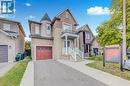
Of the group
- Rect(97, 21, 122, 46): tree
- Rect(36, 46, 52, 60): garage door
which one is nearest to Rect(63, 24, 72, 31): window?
Rect(36, 46, 52, 60): garage door

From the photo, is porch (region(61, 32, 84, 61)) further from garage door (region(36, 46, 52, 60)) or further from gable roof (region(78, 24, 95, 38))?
gable roof (region(78, 24, 95, 38))

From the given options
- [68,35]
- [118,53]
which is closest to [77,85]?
[118,53]

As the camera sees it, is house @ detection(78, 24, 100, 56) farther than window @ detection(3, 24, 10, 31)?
Yes

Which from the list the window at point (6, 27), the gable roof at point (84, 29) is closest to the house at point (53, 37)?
the window at point (6, 27)

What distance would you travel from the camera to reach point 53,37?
34156mm

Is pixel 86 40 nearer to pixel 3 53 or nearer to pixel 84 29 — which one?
pixel 84 29

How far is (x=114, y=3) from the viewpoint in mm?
29953

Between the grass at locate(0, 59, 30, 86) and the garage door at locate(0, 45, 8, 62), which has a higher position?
the garage door at locate(0, 45, 8, 62)

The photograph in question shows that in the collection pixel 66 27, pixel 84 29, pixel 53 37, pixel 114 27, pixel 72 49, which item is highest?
pixel 84 29

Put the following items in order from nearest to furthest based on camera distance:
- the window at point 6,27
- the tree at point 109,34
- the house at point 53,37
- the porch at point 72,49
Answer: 1. the tree at point 109,34
2. the porch at point 72,49
3. the window at point 6,27
4. the house at point 53,37

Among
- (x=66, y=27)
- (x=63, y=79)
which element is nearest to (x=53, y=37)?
(x=66, y=27)

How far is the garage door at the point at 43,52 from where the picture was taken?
105 feet

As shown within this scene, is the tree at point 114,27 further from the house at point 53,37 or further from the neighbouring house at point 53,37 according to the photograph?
the house at point 53,37

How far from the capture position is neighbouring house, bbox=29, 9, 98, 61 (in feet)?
104
